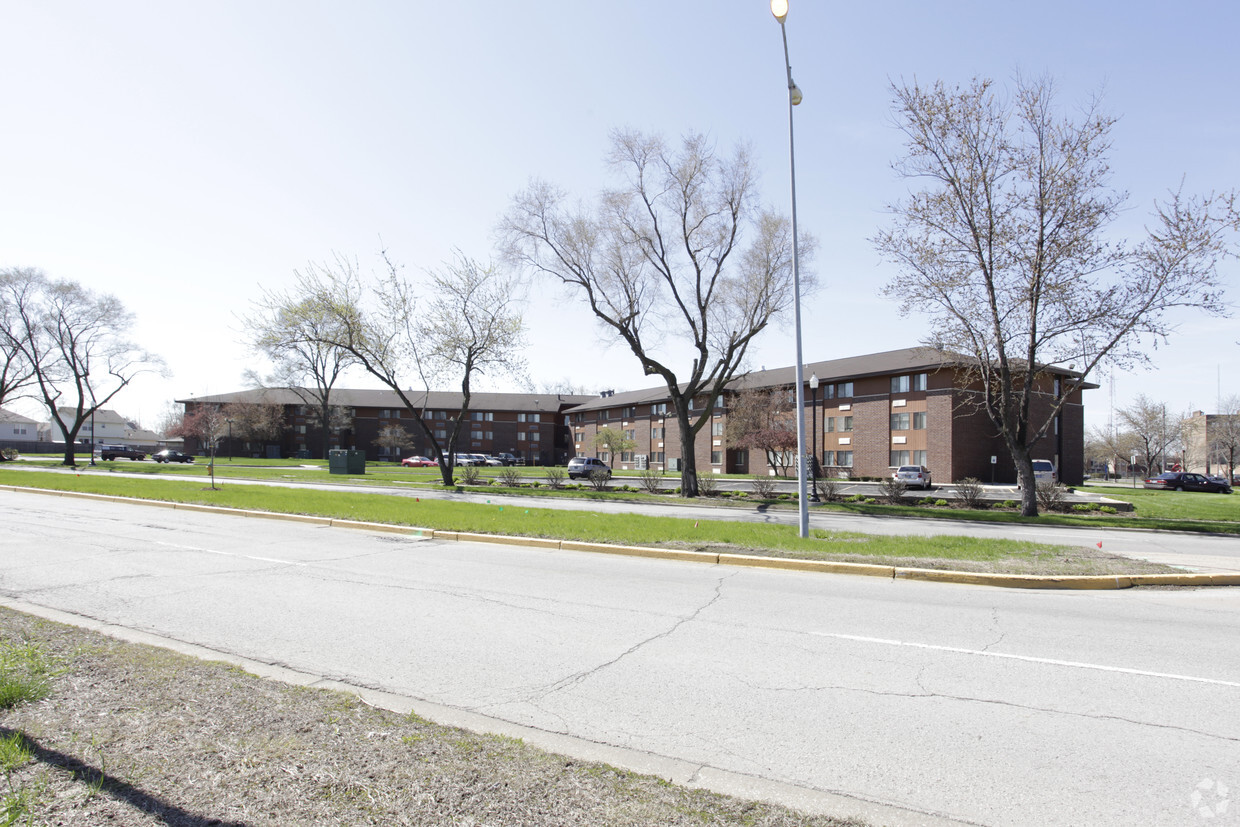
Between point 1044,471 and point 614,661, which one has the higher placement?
point 1044,471

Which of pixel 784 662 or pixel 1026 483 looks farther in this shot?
pixel 1026 483

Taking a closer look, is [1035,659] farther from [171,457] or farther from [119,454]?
[119,454]

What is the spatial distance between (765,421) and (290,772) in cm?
5120

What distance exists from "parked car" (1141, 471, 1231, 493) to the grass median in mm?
48212

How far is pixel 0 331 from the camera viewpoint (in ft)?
196

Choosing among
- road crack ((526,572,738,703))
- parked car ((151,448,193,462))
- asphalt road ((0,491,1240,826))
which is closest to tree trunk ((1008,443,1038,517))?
asphalt road ((0,491,1240,826))

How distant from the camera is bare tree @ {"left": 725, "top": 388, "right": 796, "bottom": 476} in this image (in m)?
53.1

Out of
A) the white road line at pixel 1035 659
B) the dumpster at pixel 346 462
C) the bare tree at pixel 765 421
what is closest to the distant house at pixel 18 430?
the dumpster at pixel 346 462

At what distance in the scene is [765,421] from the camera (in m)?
53.1

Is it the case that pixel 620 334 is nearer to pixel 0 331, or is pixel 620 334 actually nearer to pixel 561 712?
pixel 561 712

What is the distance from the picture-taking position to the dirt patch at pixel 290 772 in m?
3.08

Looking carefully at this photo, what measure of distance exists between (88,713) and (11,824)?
148 centimetres

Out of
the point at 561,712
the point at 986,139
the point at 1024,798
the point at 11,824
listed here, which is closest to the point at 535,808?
the point at 561,712

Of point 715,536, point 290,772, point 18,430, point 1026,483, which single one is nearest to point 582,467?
point 1026,483
